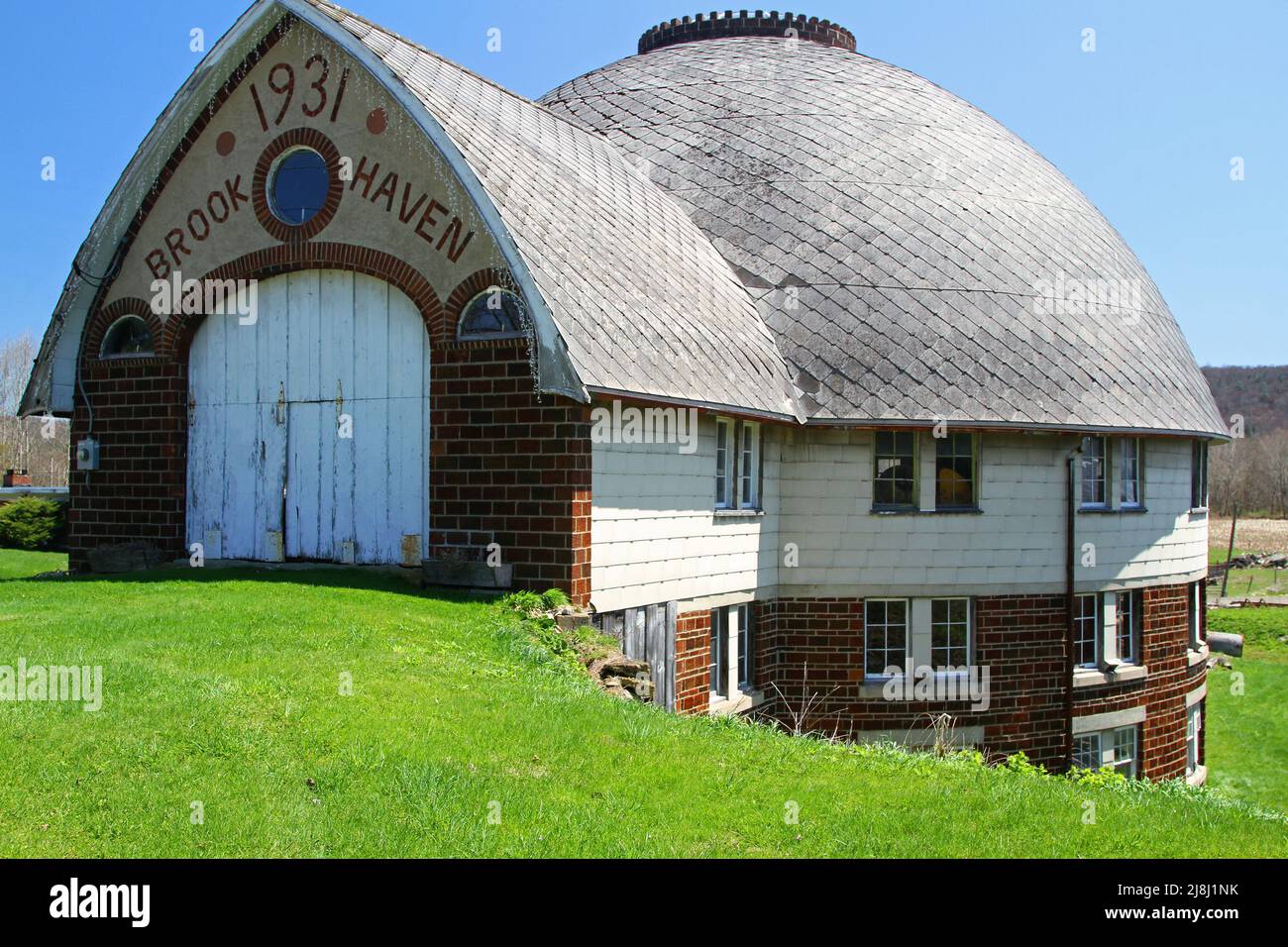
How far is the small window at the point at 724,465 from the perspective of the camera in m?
15.2

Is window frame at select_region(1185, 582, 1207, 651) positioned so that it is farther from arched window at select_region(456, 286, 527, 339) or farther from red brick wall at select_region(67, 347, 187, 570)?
red brick wall at select_region(67, 347, 187, 570)

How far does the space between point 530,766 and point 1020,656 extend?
11.8 meters

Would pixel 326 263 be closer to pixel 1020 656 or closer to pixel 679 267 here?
pixel 679 267

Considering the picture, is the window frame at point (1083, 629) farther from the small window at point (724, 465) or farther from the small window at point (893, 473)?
the small window at point (724, 465)

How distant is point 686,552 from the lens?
14.4 m

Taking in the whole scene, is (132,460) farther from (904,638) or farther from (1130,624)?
(1130,624)

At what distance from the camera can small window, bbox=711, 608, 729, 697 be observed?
15656mm

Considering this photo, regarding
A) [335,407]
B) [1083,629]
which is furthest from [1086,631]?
[335,407]

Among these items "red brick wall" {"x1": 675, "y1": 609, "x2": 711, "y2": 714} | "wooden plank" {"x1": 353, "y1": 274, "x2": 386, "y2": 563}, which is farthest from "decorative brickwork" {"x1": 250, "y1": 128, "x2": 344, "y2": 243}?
"red brick wall" {"x1": 675, "y1": 609, "x2": 711, "y2": 714}

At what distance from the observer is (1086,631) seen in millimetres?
18328

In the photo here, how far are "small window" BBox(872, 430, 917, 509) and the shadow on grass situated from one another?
22.5 ft

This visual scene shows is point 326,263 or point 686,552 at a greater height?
point 326,263
